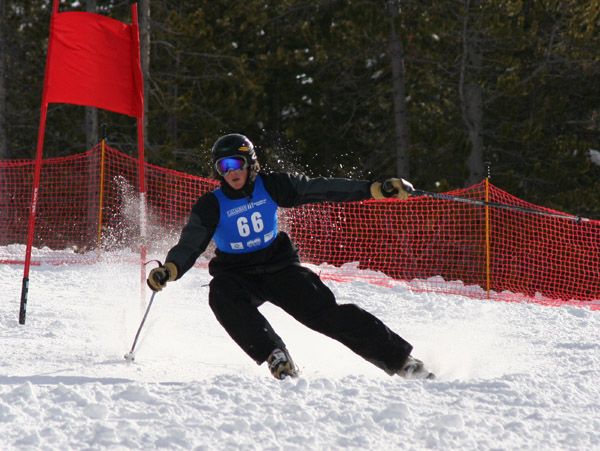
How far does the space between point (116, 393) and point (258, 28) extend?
1567 centimetres

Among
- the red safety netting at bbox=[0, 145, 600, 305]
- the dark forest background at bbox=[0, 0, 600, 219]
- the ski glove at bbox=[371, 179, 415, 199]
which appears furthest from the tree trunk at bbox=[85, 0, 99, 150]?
the ski glove at bbox=[371, 179, 415, 199]

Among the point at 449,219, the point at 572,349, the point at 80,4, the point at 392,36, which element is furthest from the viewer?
the point at 80,4

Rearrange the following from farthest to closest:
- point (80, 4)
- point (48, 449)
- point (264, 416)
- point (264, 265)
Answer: point (80, 4), point (264, 265), point (264, 416), point (48, 449)

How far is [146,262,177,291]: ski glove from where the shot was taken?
15.8 feet

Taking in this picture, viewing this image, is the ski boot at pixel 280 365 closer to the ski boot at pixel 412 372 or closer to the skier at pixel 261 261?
the skier at pixel 261 261

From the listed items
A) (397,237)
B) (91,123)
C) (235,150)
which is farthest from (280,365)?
(91,123)

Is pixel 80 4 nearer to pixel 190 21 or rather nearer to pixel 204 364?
pixel 190 21

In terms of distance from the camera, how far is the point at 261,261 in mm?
5035

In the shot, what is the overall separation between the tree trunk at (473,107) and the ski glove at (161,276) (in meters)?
11.5

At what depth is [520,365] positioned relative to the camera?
18.9 feet

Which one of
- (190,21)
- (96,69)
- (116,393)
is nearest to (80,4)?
(190,21)

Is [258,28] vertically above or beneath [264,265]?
above

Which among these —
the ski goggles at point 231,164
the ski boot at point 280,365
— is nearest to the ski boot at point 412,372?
the ski boot at point 280,365

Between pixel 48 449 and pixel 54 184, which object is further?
pixel 54 184
